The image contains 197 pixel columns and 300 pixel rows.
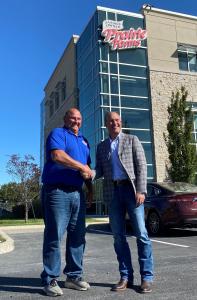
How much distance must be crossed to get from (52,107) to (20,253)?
35.1 metres

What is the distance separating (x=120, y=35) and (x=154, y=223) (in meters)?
20.4

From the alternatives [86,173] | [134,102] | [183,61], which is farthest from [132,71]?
[86,173]

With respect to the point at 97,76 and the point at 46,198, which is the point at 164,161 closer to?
the point at 97,76

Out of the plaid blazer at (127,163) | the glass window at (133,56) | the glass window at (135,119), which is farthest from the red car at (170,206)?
the glass window at (133,56)

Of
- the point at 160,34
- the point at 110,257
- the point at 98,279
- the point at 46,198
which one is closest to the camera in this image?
the point at 46,198

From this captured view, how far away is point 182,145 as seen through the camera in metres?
21.6

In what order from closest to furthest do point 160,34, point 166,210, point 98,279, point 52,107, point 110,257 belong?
point 98,279
point 110,257
point 166,210
point 160,34
point 52,107

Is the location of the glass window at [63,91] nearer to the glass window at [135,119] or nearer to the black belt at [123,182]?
the glass window at [135,119]

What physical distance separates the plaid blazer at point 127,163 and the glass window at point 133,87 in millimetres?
23907

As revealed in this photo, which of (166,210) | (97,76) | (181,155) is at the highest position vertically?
(97,76)

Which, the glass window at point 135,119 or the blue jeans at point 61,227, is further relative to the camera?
the glass window at point 135,119

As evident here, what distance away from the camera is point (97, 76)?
94.3ft

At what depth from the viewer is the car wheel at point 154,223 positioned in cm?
1084

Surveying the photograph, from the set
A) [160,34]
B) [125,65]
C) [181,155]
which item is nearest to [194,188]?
[181,155]
